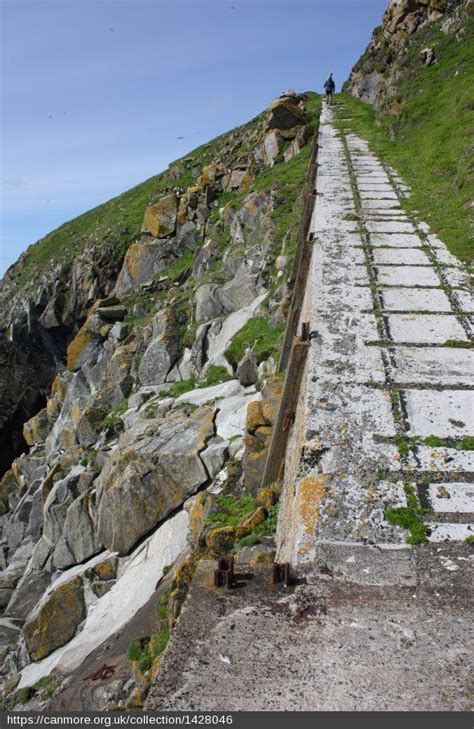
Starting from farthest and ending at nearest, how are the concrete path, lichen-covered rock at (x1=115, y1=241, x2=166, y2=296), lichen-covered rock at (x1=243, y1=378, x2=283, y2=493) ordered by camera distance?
lichen-covered rock at (x1=115, y1=241, x2=166, y2=296) → lichen-covered rock at (x1=243, y1=378, x2=283, y2=493) → the concrete path

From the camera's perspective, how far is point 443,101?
71.7 ft

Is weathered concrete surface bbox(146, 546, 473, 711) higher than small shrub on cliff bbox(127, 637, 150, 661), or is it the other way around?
weathered concrete surface bbox(146, 546, 473, 711)

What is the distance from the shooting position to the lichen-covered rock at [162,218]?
2733 cm

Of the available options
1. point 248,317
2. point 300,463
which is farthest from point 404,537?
point 248,317

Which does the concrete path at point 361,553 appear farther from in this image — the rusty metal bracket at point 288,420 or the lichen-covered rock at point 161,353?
the lichen-covered rock at point 161,353

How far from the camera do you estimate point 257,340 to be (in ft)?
41.0

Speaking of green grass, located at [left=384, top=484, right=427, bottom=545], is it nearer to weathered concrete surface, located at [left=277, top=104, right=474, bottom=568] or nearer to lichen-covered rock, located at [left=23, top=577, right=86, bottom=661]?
weathered concrete surface, located at [left=277, top=104, right=474, bottom=568]

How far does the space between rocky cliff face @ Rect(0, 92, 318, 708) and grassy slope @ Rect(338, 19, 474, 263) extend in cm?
359

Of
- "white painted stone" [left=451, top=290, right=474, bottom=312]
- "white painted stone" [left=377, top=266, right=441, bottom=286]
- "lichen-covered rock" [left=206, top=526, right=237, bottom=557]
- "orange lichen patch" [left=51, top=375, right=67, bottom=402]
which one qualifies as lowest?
"orange lichen patch" [left=51, top=375, right=67, bottom=402]

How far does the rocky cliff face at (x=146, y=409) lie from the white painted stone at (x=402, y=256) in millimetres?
2387

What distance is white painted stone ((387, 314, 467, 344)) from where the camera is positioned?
7793mm

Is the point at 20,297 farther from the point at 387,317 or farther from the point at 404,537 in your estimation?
the point at 404,537

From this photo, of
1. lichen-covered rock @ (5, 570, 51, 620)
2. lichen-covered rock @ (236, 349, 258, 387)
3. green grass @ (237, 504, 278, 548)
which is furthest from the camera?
lichen-covered rock @ (5, 570, 51, 620)

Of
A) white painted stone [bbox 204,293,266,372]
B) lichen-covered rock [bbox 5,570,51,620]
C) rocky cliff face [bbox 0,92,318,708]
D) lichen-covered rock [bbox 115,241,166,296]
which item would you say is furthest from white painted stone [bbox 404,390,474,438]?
lichen-covered rock [bbox 115,241,166,296]
